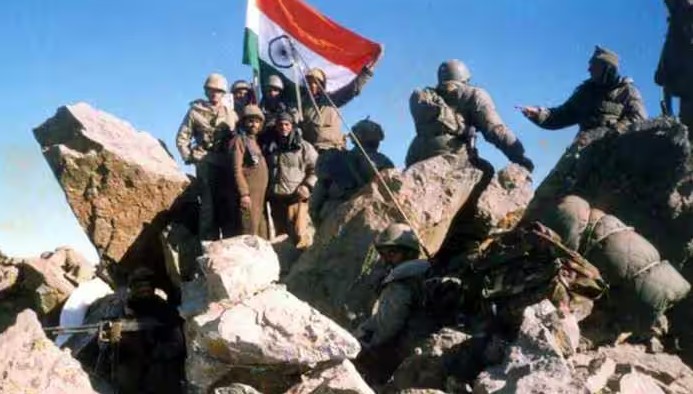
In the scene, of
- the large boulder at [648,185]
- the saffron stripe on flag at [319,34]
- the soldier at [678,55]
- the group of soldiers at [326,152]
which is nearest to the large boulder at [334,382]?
the large boulder at [648,185]

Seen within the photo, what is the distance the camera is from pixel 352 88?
16.7 metres

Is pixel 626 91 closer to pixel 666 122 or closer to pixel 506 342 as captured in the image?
pixel 666 122

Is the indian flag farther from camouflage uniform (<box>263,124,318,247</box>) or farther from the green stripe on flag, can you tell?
camouflage uniform (<box>263,124,318,247</box>)

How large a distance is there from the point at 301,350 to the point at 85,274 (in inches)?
422

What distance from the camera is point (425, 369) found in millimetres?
6922

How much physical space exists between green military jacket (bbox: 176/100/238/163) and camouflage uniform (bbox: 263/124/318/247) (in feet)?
3.68

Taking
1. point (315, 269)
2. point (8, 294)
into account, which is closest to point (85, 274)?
point (8, 294)

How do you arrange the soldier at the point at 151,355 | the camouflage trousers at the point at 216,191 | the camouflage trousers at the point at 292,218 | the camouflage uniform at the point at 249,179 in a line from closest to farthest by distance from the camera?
the soldier at the point at 151,355 < the camouflage uniform at the point at 249,179 < the camouflage trousers at the point at 216,191 < the camouflage trousers at the point at 292,218

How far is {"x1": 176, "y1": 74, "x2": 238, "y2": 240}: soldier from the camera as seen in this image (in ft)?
37.0

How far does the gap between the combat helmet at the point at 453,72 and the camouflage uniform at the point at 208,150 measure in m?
3.25

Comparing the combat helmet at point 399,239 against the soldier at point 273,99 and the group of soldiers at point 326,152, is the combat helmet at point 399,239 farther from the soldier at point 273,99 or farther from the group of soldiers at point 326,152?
the soldier at point 273,99

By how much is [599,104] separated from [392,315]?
17.5 ft

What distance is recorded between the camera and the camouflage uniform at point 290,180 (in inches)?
464

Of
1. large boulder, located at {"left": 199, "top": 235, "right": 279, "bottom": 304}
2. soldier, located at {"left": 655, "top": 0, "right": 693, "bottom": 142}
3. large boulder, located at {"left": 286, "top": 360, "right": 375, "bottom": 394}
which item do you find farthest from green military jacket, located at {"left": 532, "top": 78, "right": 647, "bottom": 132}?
large boulder, located at {"left": 286, "top": 360, "right": 375, "bottom": 394}
